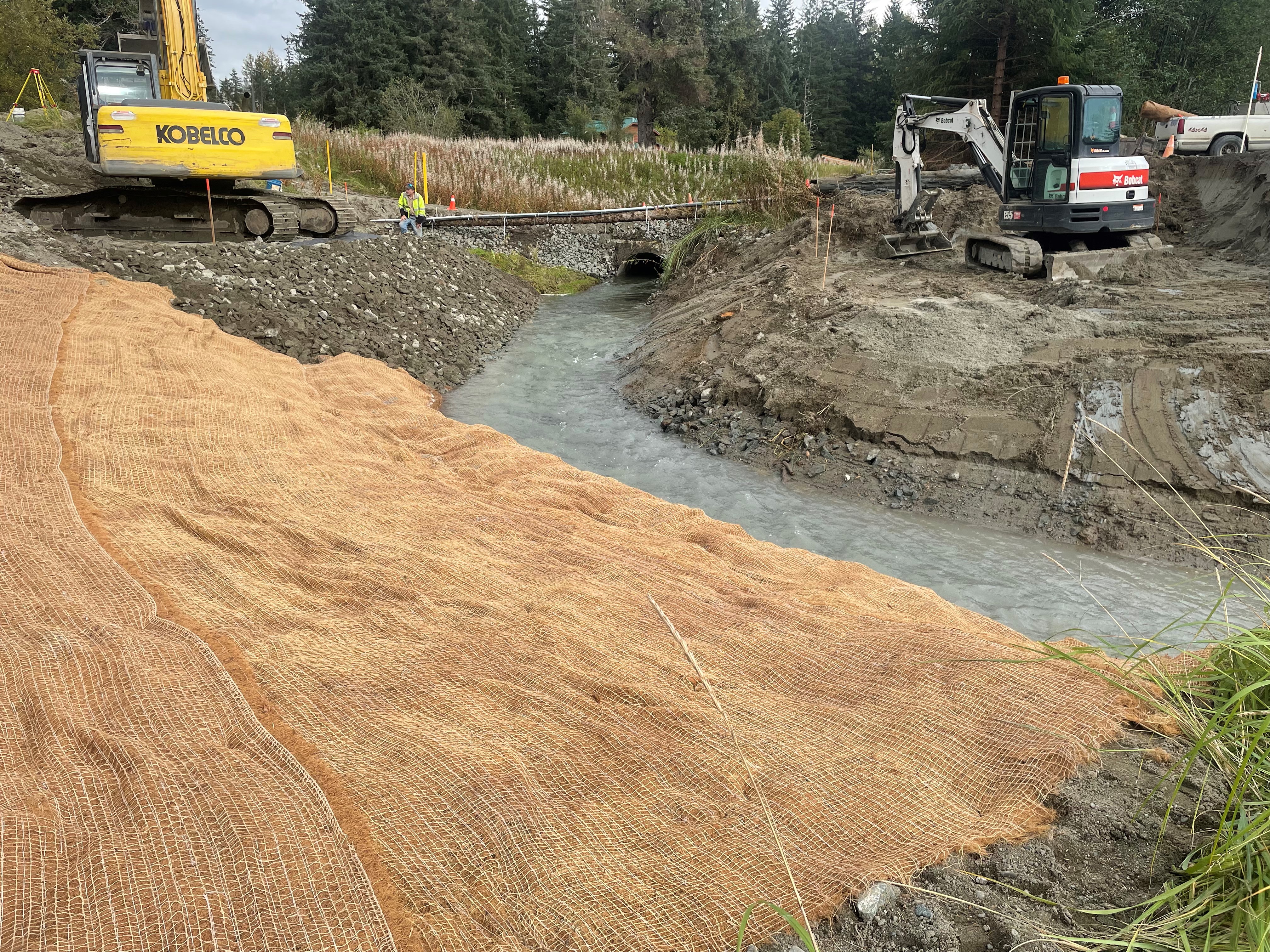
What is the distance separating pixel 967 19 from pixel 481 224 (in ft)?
70.7

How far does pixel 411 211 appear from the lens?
16.0 metres

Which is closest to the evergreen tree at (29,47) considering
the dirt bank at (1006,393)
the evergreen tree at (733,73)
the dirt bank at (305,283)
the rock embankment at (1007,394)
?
the dirt bank at (305,283)

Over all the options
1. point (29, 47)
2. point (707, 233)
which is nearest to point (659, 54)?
point (29, 47)

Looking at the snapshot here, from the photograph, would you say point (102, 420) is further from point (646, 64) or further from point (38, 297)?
point (646, 64)

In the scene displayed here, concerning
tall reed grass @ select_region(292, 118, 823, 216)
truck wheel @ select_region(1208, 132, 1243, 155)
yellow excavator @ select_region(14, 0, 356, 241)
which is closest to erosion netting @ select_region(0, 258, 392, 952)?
yellow excavator @ select_region(14, 0, 356, 241)

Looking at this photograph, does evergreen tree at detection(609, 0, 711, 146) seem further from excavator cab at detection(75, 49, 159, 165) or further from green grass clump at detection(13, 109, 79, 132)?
excavator cab at detection(75, 49, 159, 165)

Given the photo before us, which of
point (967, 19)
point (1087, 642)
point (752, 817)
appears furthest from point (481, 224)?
point (967, 19)

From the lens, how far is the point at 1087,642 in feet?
14.9

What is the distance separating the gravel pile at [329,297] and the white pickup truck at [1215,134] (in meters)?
17.0

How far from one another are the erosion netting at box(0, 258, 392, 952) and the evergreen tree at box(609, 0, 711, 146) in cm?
4048

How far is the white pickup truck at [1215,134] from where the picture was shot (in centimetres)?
1906

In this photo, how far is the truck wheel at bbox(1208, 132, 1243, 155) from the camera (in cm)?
1894

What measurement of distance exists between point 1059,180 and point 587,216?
11.4m

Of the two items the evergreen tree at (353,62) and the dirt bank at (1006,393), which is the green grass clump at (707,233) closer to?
the dirt bank at (1006,393)
